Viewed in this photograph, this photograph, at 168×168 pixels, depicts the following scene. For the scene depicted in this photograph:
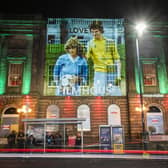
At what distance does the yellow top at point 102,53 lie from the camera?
98.7 ft

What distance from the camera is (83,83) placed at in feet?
96.6

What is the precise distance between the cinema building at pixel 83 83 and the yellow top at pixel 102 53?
0.51m

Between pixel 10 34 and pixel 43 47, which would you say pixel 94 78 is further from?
pixel 10 34

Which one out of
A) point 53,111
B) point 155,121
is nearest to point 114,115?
point 155,121

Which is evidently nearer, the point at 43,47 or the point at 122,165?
the point at 122,165

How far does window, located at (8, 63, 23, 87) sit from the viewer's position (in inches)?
1139

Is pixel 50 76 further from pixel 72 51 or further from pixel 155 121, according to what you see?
pixel 155 121

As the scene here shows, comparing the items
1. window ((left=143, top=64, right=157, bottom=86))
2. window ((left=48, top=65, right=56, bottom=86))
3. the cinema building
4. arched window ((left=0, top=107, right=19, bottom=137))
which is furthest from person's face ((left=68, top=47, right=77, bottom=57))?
arched window ((left=0, top=107, right=19, bottom=137))

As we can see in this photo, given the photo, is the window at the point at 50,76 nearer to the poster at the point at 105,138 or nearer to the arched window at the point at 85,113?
the arched window at the point at 85,113

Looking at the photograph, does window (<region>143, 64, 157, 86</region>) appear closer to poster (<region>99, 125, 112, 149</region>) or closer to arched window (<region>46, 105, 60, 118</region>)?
poster (<region>99, 125, 112, 149</region>)

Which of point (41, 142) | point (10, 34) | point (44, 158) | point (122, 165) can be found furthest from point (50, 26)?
point (122, 165)

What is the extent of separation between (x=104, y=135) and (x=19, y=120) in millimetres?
12966

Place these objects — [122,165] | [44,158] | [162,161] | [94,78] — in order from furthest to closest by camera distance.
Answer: [94,78], [44,158], [162,161], [122,165]

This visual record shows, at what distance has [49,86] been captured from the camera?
2934cm
